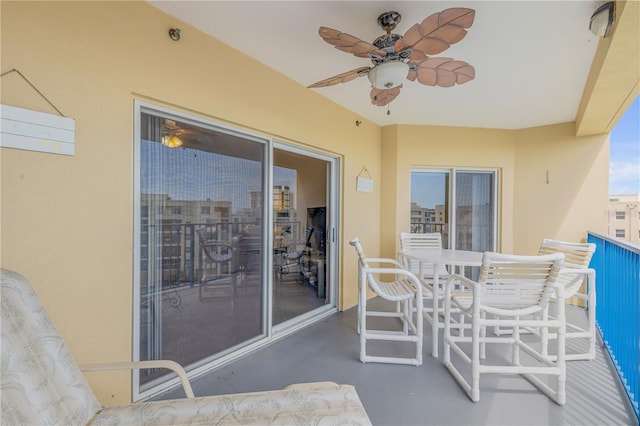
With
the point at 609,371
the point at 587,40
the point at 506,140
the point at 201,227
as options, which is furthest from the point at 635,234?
the point at 201,227

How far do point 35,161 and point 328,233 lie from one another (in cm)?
274

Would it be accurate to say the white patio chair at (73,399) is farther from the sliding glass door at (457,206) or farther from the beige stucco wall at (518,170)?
the sliding glass door at (457,206)

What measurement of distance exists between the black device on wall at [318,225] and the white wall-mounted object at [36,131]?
2.27m

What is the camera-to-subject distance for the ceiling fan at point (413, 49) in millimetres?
1557

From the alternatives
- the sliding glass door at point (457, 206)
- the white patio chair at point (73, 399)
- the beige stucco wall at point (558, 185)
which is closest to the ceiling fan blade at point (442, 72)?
the white patio chair at point (73, 399)

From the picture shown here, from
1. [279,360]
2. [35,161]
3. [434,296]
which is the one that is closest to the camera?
[35,161]

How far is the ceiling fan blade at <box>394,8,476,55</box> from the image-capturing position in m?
1.47

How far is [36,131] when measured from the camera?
1449 millimetres

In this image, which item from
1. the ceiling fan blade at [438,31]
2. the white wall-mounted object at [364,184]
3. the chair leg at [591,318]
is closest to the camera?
the ceiling fan blade at [438,31]

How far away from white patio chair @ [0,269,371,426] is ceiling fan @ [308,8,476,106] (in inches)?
73.6

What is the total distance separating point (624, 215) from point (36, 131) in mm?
5728

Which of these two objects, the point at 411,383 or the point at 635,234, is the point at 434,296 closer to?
the point at 411,383

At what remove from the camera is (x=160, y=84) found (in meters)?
1.94

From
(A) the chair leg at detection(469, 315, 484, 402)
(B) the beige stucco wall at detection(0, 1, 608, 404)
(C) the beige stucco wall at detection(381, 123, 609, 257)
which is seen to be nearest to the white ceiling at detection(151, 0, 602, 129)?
(B) the beige stucco wall at detection(0, 1, 608, 404)
